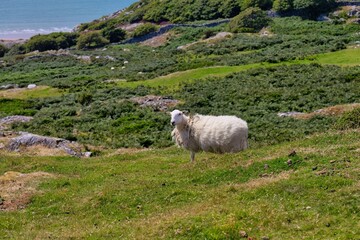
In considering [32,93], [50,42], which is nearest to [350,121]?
[32,93]

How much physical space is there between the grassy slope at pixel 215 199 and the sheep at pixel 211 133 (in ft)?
4.27

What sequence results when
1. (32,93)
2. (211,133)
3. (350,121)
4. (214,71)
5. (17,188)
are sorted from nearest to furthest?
(17,188), (211,133), (350,121), (214,71), (32,93)

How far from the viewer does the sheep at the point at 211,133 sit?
21.5 metres

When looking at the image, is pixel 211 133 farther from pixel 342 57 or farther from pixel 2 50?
pixel 2 50

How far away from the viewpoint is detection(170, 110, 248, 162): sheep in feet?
70.7

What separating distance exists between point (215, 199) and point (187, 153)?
12870mm

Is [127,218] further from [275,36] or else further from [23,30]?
[23,30]

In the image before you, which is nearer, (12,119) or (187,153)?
(187,153)

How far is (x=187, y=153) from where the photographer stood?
1081 inches

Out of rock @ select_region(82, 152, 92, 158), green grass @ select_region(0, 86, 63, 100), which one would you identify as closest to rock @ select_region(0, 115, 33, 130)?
green grass @ select_region(0, 86, 63, 100)

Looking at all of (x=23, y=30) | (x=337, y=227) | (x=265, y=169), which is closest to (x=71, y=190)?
(x=265, y=169)

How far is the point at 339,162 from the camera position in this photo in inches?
614

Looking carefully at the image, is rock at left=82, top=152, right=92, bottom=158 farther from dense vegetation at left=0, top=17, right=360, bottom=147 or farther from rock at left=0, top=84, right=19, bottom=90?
rock at left=0, top=84, right=19, bottom=90

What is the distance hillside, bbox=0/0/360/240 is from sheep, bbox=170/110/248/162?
0.85 meters
